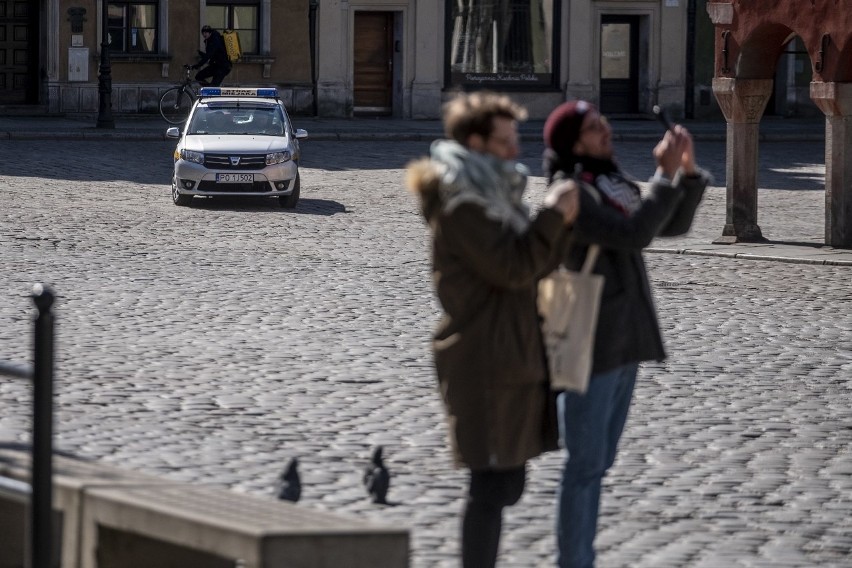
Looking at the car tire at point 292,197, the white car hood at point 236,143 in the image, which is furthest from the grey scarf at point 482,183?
the white car hood at point 236,143

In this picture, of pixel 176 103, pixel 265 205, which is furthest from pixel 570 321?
pixel 176 103

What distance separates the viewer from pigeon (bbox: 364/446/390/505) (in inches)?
291

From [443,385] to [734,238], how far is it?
1563cm

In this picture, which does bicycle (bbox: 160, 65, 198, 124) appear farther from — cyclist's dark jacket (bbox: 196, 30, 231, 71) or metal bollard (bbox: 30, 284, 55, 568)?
metal bollard (bbox: 30, 284, 55, 568)

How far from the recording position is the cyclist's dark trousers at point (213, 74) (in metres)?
39.5

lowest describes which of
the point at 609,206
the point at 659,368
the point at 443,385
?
the point at 659,368

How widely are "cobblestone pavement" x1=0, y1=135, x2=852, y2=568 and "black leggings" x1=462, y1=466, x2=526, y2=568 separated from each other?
758mm

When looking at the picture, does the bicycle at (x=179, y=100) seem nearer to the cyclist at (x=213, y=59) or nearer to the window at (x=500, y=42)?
the cyclist at (x=213, y=59)

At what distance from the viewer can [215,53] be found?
3919 cm

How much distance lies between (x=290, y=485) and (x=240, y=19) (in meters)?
36.3

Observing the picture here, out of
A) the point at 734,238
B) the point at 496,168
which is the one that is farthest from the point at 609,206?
the point at 734,238

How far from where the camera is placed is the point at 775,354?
40.7ft

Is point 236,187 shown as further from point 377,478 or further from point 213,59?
point 377,478

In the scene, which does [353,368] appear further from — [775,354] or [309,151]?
[309,151]
